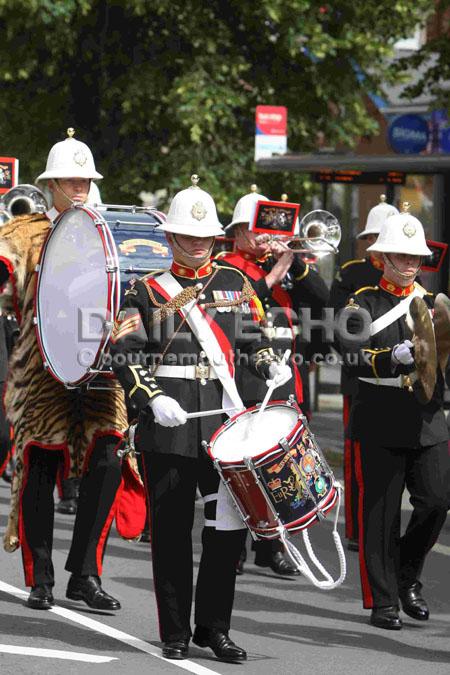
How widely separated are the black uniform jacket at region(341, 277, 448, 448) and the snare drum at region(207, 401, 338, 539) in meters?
1.05

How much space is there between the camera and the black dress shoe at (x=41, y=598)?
344 inches

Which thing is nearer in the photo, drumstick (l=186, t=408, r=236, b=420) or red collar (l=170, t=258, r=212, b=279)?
drumstick (l=186, t=408, r=236, b=420)

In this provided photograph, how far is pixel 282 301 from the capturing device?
1024 centimetres

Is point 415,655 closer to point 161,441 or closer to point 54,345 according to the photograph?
point 161,441

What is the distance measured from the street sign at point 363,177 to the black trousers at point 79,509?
10.9 metres

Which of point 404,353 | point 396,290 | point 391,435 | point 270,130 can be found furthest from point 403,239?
point 270,130

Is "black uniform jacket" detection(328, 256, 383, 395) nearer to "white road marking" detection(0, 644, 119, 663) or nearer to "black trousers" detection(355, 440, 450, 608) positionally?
"black trousers" detection(355, 440, 450, 608)

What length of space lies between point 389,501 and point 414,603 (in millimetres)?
541

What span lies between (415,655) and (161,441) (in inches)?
Answer: 58.2

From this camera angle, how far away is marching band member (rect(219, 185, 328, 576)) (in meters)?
9.96

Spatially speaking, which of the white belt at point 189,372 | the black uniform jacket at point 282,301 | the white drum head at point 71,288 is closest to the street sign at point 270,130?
the black uniform jacket at point 282,301

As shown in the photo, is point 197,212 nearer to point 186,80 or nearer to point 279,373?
point 279,373

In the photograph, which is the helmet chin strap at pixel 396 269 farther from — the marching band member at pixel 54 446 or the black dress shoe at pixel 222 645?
the black dress shoe at pixel 222 645

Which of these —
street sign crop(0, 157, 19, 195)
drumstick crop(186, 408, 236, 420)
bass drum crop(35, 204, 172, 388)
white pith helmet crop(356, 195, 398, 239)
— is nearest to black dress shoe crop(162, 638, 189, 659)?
drumstick crop(186, 408, 236, 420)
